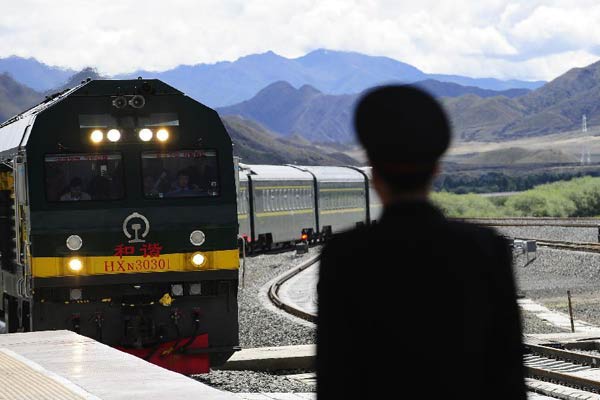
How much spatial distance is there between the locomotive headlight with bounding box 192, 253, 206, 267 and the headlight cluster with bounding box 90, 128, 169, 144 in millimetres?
1207

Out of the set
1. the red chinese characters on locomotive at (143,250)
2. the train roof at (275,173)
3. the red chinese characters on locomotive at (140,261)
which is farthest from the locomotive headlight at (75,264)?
the train roof at (275,173)

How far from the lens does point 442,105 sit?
3.24 meters

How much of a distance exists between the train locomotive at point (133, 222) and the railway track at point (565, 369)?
353cm

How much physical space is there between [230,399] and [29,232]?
4.58 metres

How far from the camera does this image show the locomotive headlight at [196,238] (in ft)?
39.0

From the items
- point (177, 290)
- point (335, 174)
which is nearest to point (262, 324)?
point (177, 290)

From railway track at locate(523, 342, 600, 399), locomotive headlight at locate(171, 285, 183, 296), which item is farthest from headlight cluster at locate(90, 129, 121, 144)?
railway track at locate(523, 342, 600, 399)

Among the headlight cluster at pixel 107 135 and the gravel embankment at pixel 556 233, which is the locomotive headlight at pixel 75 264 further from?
the gravel embankment at pixel 556 233

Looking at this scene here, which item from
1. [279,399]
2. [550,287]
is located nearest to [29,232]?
[279,399]

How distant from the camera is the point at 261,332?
18.7 meters

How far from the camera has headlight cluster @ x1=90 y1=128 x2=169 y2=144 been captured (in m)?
12.0

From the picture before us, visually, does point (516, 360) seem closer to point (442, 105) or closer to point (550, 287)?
point (442, 105)

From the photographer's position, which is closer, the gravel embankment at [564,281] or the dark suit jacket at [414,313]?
the dark suit jacket at [414,313]

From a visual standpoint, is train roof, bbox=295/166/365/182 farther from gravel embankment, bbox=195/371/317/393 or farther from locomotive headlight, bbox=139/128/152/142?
locomotive headlight, bbox=139/128/152/142
